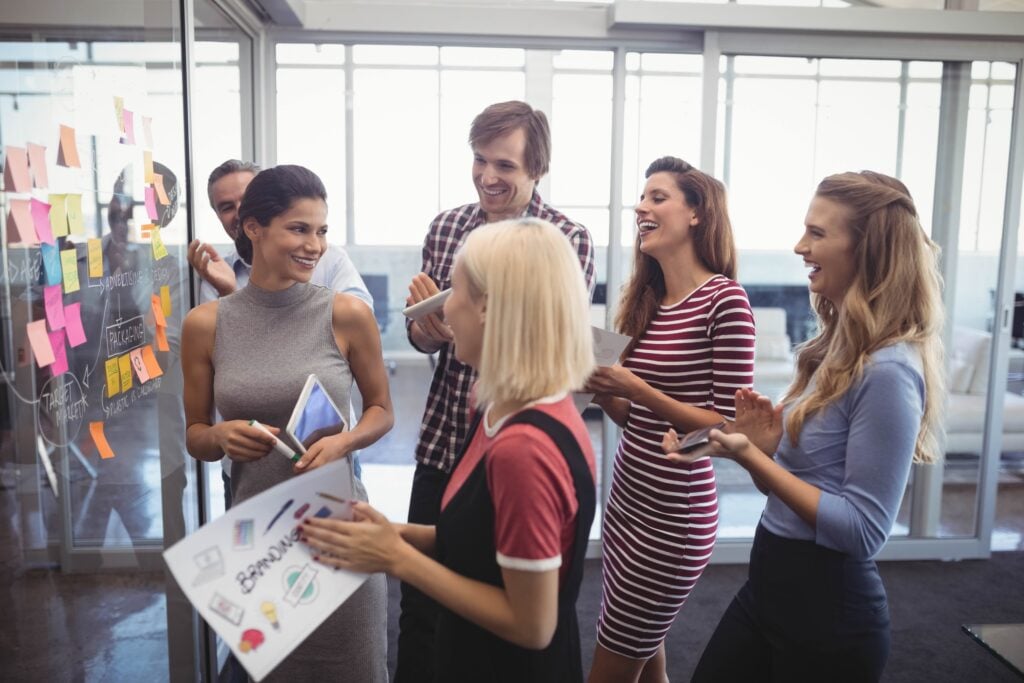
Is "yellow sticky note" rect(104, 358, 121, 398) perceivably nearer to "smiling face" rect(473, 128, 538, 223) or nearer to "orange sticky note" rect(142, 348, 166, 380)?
"orange sticky note" rect(142, 348, 166, 380)

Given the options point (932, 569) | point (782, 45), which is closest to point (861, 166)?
point (782, 45)

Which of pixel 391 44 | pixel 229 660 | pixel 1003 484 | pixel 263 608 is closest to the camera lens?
pixel 263 608

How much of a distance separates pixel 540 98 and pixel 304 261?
2.20 meters

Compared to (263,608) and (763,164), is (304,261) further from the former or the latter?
(763,164)

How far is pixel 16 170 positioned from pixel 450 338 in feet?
3.34

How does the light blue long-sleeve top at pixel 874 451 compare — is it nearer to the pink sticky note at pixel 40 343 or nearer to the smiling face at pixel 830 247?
the smiling face at pixel 830 247

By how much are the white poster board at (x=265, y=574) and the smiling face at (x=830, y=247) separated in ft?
3.49

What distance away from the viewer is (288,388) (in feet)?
5.63

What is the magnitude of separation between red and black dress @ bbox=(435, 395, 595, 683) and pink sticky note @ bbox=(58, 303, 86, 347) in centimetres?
93

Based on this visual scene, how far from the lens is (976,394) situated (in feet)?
12.9

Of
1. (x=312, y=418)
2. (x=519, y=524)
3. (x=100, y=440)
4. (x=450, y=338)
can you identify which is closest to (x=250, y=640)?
(x=519, y=524)

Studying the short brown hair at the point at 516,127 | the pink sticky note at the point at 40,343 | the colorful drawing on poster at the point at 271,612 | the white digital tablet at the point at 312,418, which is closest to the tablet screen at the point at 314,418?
the white digital tablet at the point at 312,418

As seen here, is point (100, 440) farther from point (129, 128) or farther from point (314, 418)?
point (129, 128)

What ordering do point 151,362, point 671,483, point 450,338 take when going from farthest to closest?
point 151,362, point 450,338, point 671,483
